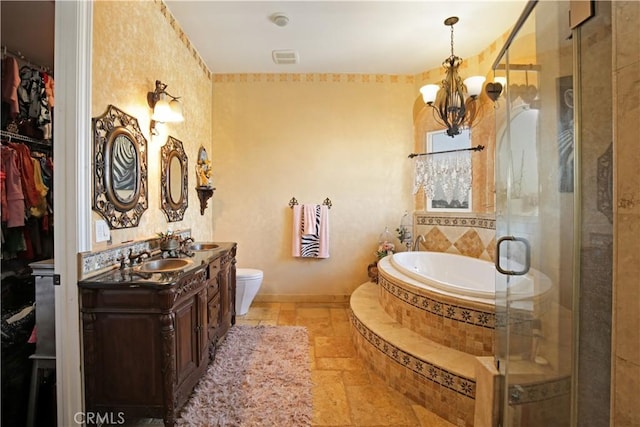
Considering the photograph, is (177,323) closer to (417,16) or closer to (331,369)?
(331,369)

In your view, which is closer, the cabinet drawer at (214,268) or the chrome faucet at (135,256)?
the chrome faucet at (135,256)

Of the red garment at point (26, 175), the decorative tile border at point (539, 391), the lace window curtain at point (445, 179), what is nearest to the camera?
the decorative tile border at point (539, 391)

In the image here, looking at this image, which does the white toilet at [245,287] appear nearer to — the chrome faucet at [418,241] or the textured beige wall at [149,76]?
the textured beige wall at [149,76]

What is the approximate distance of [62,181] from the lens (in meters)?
1.38

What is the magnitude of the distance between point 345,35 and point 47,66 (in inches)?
107

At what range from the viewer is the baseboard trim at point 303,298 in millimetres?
3539

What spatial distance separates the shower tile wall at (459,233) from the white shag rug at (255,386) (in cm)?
197

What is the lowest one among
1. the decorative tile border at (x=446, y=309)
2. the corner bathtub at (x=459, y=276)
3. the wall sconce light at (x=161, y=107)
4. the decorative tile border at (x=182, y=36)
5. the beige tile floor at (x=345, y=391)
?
the beige tile floor at (x=345, y=391)

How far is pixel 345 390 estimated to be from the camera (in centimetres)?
188

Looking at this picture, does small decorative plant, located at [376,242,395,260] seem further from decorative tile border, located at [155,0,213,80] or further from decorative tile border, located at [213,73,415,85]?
decorative tile border, located at [155,0,213,80]

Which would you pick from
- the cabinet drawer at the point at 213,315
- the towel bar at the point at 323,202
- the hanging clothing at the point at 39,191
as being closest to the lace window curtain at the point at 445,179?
the towel bar at the point at 323,202

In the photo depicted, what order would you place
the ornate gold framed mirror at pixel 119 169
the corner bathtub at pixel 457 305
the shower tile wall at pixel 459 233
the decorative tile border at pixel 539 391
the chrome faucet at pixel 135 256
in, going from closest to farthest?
the decorative tile border at pixel 539 391 → the corner bathtub at pixel 457 305 → the ornate gold framed mirror at pixel 119 169 → the chrome faucet at pixel 135 256 → the shower tile wall at pixel 459 233

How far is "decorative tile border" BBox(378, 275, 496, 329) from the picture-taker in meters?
1.78

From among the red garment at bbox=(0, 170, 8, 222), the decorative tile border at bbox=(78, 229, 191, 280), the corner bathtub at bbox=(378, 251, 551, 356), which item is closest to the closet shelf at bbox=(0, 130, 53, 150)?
the red garment at bbox=(0, 170, 8, 222)
